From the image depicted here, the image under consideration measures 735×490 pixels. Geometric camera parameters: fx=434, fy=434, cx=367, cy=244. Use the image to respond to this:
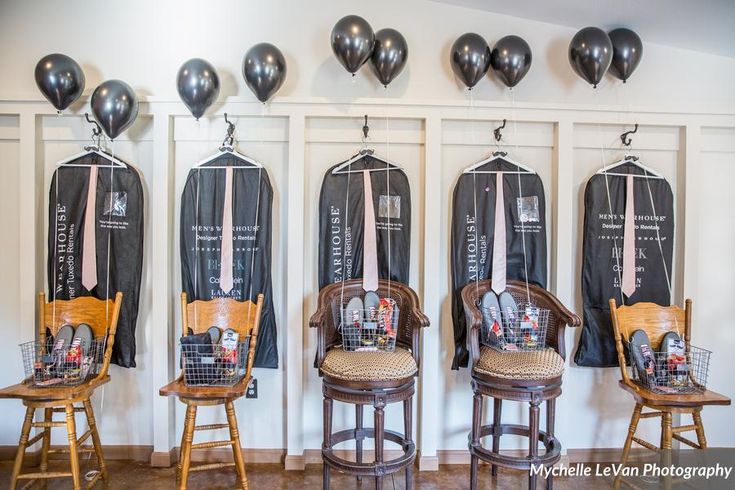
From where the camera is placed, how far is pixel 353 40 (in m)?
2.35

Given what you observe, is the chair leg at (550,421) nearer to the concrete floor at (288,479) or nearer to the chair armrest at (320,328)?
the concrete floor at (288,479)

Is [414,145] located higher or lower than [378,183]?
higher

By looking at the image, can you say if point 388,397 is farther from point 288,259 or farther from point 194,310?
point 194,310

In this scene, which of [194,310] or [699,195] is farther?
[699,195]

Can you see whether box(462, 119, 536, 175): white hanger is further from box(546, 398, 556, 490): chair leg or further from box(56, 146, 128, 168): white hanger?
box(56, 146, 128, 168): white hanger

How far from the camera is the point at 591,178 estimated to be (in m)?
2.66

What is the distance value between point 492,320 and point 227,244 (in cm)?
160

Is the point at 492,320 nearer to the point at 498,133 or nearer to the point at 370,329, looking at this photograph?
the point at 370,329

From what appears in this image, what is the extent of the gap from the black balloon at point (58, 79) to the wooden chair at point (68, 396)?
112 cm

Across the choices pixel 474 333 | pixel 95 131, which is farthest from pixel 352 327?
pixel 95 131

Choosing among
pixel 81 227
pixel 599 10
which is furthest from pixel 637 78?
pixel 81 227

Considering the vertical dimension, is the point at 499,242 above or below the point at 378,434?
above

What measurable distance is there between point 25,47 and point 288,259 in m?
2.11

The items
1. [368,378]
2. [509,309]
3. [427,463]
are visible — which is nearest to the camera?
[368,378]
